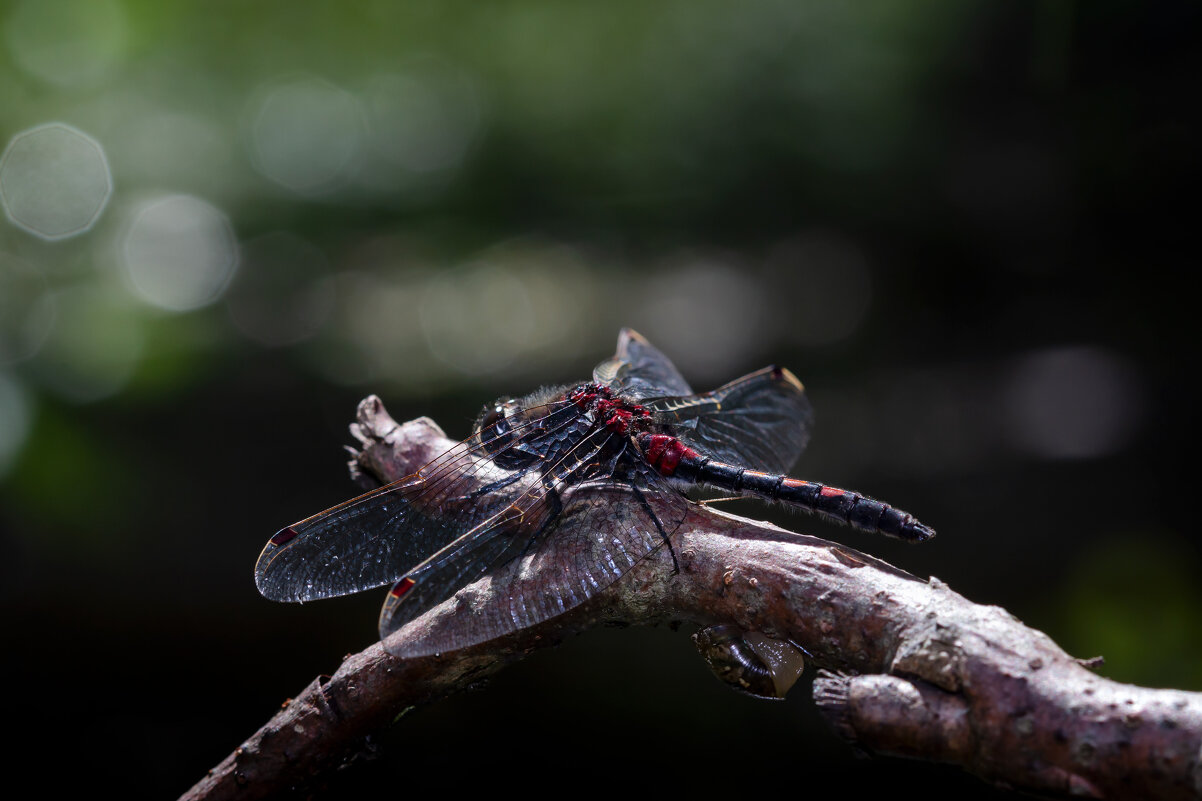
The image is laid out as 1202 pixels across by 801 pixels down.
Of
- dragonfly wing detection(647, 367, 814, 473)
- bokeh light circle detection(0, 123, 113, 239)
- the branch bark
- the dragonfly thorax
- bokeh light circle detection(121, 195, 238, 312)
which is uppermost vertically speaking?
bokeh light circle detection(0, 123, 113, 239)

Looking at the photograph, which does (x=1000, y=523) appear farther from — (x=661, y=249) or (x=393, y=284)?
(x=393, y=284)

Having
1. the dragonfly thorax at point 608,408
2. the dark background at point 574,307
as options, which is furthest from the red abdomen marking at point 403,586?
the dark background at point 574,307

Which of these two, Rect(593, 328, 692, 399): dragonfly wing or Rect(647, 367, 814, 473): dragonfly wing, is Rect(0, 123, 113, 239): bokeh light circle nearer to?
Rect(593, 328, 692, 399): dragonfly wing

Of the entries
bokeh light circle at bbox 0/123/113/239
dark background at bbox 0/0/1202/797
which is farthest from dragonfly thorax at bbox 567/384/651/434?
bokeh light circle at bbox 0/123/113/239

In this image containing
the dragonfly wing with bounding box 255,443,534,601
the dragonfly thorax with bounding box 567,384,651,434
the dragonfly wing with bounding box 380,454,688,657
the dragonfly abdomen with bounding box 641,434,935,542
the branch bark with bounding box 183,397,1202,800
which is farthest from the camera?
the dragonfly thorax with bounding box 567,384,651,434

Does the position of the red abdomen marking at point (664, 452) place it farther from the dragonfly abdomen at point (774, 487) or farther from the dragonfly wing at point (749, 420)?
A: the dragonfly wing at point (749, 420)

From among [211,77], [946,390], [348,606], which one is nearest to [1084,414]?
[946,390]
